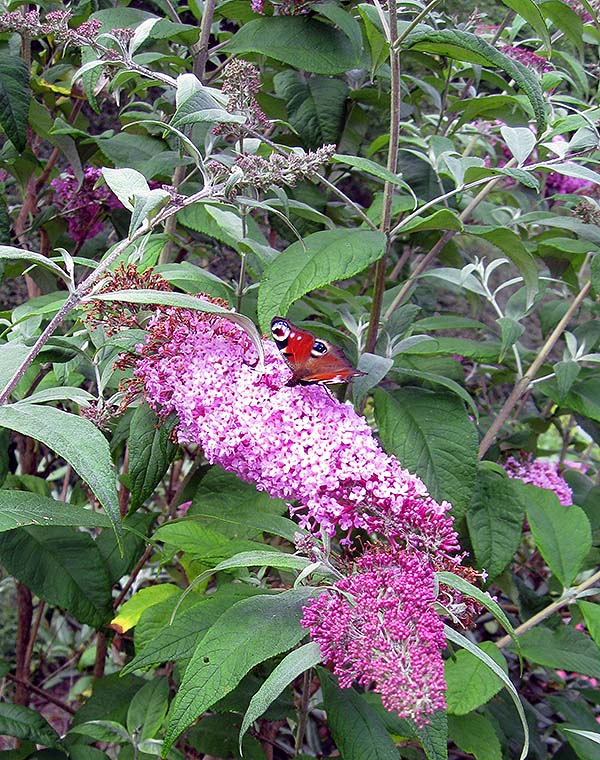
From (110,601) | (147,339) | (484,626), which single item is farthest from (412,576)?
(484,626)

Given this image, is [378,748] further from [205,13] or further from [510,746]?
[205,13]

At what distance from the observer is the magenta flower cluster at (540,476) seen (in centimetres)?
196

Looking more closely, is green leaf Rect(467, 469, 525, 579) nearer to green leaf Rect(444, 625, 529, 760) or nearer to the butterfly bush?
the butterfly bush

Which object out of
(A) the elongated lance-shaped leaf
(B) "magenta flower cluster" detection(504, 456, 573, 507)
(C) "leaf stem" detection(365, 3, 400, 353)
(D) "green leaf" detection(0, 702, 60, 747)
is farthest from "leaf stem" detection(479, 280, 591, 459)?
(D) "green leaf" detection(0, 702, 60, 747)

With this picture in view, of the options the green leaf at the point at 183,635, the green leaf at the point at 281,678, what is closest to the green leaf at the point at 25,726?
the green leaf at the point at 183,635

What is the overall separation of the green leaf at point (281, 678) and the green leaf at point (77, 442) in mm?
263

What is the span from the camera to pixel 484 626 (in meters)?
2.86

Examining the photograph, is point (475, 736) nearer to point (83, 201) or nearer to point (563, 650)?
point (563, 650)

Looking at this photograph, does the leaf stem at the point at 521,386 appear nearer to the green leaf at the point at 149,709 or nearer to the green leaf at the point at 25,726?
the green leaf at the point at 149,709

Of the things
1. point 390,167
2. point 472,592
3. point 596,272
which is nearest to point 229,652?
point 472,592

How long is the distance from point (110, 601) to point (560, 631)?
0.91 m

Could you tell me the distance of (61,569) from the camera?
1492 millimetres

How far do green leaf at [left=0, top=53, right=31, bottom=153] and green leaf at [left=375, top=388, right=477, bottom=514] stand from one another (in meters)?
0.89

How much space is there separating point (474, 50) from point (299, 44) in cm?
58
